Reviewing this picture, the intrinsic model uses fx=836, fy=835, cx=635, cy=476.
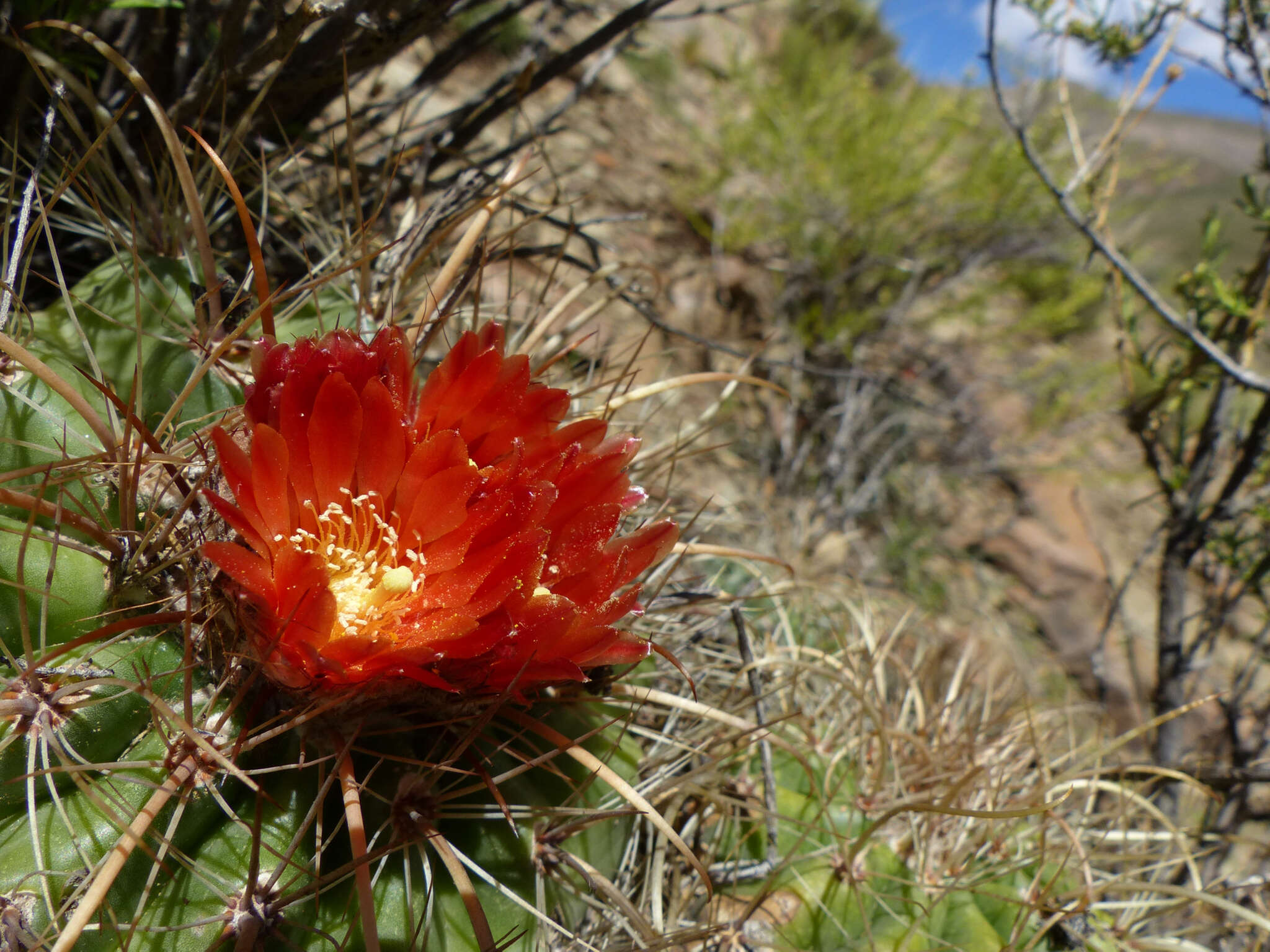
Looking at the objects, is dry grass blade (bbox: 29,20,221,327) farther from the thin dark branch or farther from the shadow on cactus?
the thin dark branch

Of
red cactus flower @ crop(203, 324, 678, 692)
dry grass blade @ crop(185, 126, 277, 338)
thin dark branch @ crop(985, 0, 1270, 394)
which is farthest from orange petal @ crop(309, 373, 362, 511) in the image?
thin dark branch @ crop(985, 0, 1270, 394)

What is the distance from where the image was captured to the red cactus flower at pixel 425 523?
685mm

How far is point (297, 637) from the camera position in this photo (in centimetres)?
68

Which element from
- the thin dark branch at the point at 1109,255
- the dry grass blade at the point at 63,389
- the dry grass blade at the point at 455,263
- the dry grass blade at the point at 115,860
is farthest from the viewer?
the thin dark branch at the point at 1109,255

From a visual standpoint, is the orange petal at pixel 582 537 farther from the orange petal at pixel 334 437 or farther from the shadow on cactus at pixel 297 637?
the orange petal at pixel 334 437

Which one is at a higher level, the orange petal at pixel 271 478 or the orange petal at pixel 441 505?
the orange petal at pixel 271 478

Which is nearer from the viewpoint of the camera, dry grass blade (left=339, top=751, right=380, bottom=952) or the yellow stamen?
dry grass blade (left=339, top=751, right=380, bottom=952)

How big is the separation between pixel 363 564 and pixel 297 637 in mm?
177

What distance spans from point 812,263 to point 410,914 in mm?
3268

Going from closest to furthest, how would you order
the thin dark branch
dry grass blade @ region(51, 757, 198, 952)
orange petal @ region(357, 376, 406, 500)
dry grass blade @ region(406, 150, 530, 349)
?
dry grass blade @ region(51, 757, 198, 952) → orange petal @ region(357, 376, 406, 500) → dry grass blade @ region(406, 150, 530, 349) → the thin dark branch

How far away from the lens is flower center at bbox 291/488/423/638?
80 centimetres

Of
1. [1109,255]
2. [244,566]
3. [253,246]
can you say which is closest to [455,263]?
[253,246]

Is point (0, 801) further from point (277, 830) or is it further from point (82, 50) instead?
point (82, 50)

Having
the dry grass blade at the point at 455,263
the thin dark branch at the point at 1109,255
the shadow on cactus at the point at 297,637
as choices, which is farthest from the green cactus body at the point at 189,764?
the thin dark branch at the point at 1109,255
